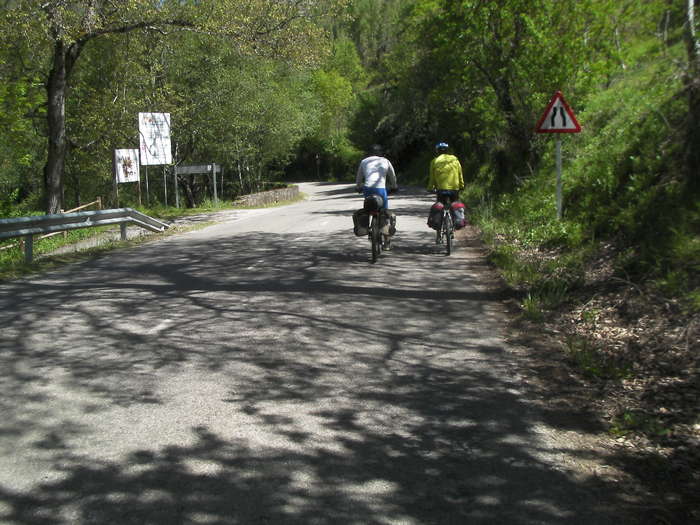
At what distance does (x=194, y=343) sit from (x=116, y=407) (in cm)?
172

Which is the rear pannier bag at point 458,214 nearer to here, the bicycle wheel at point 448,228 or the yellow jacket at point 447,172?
the bicycle wheel at point 448,228

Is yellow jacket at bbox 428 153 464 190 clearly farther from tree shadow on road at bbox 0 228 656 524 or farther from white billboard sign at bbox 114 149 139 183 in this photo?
white billboard sign at bbox 114 149 139 183

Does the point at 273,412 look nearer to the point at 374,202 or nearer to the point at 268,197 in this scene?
the point at 374,202

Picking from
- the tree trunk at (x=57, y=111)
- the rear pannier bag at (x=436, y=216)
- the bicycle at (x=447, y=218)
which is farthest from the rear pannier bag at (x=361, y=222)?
the tree trunk at (x=57, y=111)

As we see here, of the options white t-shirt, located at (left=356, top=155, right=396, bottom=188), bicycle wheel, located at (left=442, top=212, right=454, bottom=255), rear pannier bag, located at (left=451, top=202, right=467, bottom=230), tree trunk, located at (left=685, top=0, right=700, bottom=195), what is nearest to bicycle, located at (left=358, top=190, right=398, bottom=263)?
white t-shirt, located at (left=356, top=155, right=396, bottom=188)

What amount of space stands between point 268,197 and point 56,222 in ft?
77.5

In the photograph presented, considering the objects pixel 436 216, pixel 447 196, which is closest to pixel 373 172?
pixel 436 216

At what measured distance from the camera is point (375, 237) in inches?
446

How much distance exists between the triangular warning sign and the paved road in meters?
4.57

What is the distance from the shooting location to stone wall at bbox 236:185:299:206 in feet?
111

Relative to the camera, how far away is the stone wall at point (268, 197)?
33.9 m

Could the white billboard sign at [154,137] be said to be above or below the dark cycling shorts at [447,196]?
above

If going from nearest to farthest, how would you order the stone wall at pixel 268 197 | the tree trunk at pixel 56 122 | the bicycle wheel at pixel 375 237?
the bicycle wheel at pixel 375 237
the tree trunk at pixel 56 122
the stone wall at pixel 268 197

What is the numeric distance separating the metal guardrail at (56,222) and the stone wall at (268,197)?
16.4 meters
